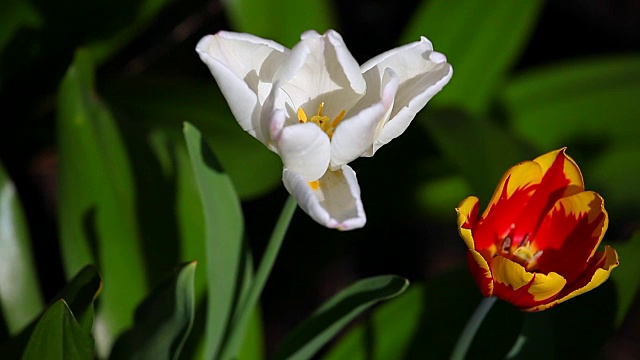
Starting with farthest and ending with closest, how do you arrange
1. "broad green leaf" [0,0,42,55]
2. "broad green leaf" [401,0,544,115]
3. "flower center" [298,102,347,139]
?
1. "broad green leaf" [401,0,544,115]
2. "broad green leaf" [0,0,42,55]
3. "flower center" [298,102,347,139]

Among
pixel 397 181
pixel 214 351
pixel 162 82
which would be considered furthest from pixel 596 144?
pixel 214 351

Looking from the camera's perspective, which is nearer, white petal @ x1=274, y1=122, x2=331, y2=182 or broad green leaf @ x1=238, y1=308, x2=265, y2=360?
white petal @ x1=274, y1=122, x2=331, y2=182

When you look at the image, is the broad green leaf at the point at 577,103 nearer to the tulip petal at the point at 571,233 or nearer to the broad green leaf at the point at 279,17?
the broad green leaf at the point at 279,17

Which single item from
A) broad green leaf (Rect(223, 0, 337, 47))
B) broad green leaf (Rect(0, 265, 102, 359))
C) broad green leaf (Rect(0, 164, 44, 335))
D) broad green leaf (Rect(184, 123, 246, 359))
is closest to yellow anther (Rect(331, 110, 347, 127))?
broad green leaf (Rect(184, 123, 246, 359))

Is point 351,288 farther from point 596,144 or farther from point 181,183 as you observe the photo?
point 596,144

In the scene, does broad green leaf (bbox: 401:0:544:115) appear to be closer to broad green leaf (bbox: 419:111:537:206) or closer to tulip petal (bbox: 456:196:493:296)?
broad green leaf (bbox: 419:111:537:206)
